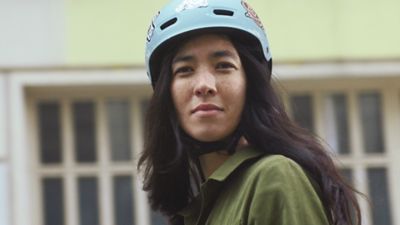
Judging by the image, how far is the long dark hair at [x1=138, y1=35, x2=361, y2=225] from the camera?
2.57 m

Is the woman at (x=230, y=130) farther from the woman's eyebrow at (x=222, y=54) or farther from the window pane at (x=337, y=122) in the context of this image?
the window pane at (x=337, y=122)

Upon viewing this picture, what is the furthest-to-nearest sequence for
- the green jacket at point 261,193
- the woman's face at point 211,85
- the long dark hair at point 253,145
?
the woman's face at point 211,85
the long dark hair at point 253,145
the green jacket at point 261,193

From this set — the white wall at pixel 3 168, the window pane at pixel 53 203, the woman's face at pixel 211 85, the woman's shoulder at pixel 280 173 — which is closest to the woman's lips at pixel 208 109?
the woman's face at pixel 211 85

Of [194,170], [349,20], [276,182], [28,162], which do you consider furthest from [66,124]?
[276,182]

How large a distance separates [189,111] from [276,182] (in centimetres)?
40

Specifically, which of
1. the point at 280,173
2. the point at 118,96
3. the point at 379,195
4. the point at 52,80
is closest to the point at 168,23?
the point at 280,173

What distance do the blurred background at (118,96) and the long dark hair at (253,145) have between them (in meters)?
4.21

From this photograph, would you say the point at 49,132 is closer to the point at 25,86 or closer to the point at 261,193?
the point at 25,86

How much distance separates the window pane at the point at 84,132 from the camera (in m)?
7.65

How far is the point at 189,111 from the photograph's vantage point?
2744mm

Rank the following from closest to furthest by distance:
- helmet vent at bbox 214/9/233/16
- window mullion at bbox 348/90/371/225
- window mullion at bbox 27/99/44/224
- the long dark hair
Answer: the long dark hair → helmet vent at bbox 214/9/233/16 → window mullion at bbox 27/99/44/224 → window mullion at bbox 348/90/371/225

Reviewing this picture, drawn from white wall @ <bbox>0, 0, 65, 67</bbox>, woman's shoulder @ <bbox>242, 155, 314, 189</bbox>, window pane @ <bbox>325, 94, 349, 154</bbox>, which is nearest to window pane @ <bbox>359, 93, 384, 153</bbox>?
window pane @ <bbox>325, 94, 349, 154</bbox>

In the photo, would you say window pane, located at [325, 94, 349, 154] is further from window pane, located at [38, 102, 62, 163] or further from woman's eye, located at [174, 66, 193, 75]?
woman's eye, located at [174, 66, 193, 75]

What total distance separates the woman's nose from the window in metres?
4.99
